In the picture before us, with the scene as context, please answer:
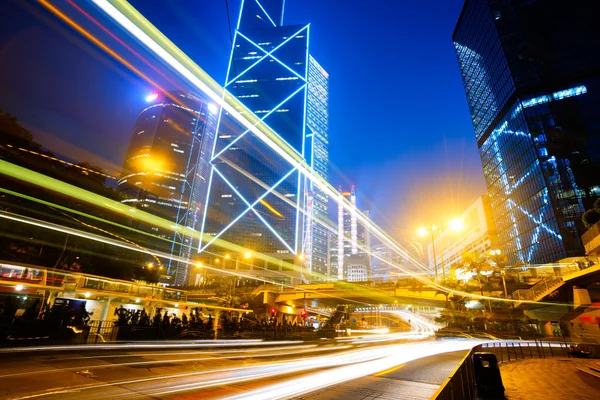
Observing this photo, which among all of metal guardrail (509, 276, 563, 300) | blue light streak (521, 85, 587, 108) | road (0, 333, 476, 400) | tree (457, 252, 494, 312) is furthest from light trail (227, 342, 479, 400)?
blue light streak (521, 85, 587, 108)

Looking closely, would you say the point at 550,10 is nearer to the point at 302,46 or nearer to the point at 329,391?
the point at 302,46

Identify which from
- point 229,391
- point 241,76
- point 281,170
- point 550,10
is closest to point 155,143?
point 241,76

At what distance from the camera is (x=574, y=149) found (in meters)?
62.8

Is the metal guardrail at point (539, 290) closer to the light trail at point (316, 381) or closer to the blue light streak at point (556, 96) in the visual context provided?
the light trail at point (316, 381)

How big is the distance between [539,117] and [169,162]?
18686cm

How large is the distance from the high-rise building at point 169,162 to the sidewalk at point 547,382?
163 m

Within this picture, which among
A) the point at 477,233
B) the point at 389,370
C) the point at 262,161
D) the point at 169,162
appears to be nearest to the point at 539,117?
the point at 477,233

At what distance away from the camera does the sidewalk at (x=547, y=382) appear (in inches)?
315

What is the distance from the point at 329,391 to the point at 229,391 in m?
2.36

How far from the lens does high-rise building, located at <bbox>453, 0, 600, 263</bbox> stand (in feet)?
198

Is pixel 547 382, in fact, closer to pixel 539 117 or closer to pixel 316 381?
pixel 316 381

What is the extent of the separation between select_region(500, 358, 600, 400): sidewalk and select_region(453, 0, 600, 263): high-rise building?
188ft

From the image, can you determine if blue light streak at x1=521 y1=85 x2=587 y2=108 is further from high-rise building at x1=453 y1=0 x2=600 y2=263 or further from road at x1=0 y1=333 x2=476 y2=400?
road at x1=0 y1=333 x2=476 y2=400

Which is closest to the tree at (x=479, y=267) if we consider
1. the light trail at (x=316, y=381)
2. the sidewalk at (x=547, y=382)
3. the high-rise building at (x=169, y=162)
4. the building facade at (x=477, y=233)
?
the sidewalk at (x=547, y=382)
